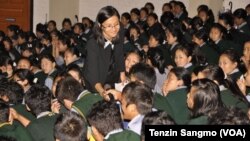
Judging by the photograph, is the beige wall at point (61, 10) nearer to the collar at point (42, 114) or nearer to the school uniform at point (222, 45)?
the school uniform at point (222, 45)

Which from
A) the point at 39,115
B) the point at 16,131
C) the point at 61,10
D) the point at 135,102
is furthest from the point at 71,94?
the point at 61,10

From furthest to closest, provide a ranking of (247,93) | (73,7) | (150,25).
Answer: (73,7) → (150,25) → (247,93)

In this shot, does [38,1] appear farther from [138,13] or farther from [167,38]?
[167,38]

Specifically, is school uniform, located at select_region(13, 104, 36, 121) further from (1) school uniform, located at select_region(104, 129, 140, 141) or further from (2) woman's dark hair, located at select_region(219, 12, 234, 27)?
(2) woman's dark hair, located at select_region(219, 12, 234, 27)

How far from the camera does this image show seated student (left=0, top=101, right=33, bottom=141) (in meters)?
3.60

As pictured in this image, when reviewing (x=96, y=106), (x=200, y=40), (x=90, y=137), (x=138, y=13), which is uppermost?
(x=138, y=13)

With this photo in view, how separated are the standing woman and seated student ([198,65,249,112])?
0.77 metres

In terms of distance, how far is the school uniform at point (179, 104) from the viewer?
4.18 m

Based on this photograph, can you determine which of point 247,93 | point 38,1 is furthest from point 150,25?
point 247,93

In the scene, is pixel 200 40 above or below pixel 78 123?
above

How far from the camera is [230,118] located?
299 centimetres

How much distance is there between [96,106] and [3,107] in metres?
0.83

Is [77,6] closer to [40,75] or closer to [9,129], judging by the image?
[40,75]

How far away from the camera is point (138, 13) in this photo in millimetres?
9906
